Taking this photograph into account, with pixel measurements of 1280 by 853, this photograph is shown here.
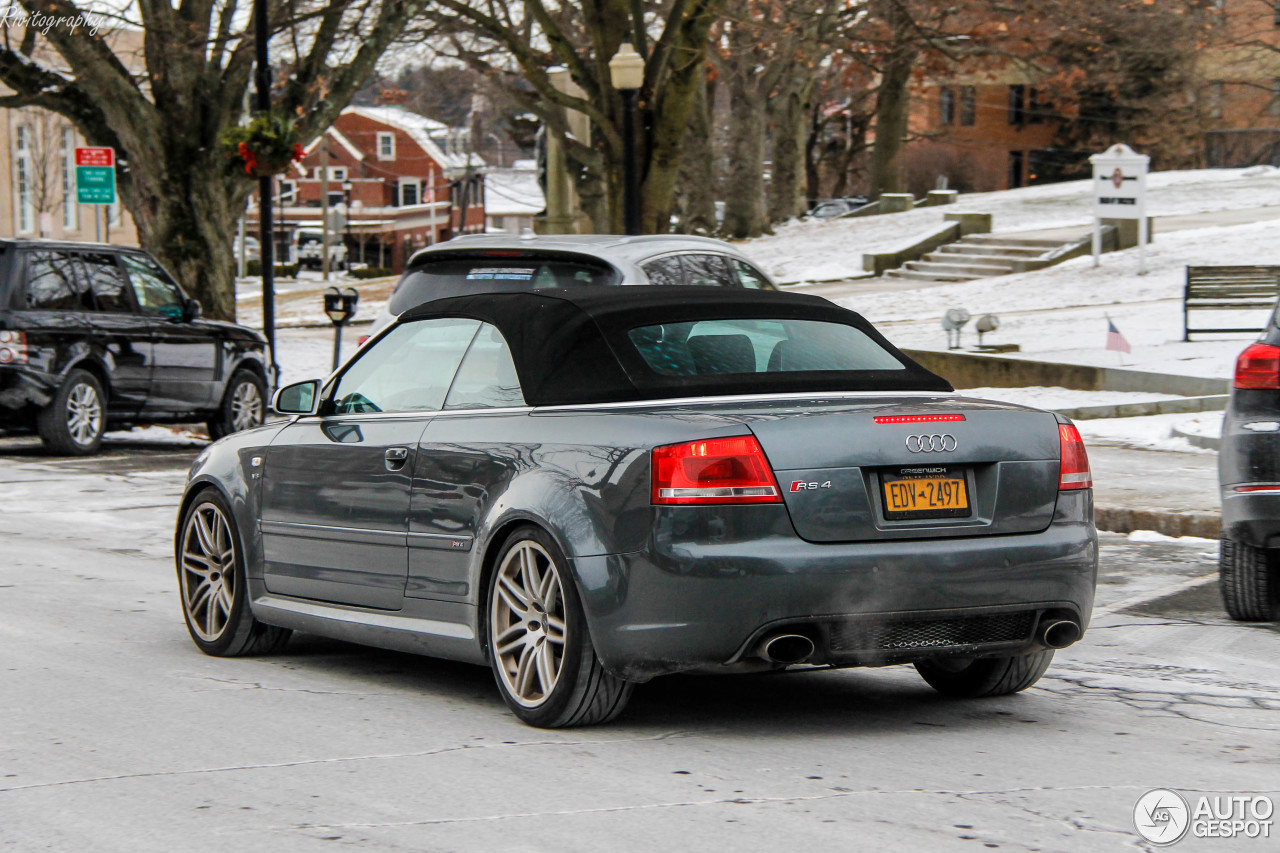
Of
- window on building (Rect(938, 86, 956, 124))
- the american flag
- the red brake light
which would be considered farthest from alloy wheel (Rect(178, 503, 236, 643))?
window on building (Rect(938, 86, 956, 124))

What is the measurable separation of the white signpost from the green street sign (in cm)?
1574

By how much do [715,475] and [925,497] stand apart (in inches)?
28.0

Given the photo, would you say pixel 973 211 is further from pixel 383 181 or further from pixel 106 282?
pixel 383 181

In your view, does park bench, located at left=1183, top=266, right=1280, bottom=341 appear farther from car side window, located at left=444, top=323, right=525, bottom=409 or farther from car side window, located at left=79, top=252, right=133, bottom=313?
car side window, located at left=444, top=323, right=525, bottom=409

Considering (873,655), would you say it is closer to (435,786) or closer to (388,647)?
(435,786)

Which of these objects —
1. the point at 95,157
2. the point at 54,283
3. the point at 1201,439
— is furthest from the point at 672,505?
the point at 95,157

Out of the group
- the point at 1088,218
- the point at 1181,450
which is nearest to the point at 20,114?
the point at 1088,218

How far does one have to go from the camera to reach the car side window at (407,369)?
6.66 metres

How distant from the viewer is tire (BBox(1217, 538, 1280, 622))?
7.95m

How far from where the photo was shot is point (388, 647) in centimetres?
658

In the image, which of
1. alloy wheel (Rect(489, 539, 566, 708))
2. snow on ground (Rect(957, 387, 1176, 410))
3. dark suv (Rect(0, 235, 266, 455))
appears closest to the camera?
alloy wheel (Rect(489, 539, 566, 708))

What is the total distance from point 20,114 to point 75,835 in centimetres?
5003

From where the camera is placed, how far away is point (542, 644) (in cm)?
584

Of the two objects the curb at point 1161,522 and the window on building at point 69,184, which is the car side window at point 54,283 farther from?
the window on building at point 69,184
